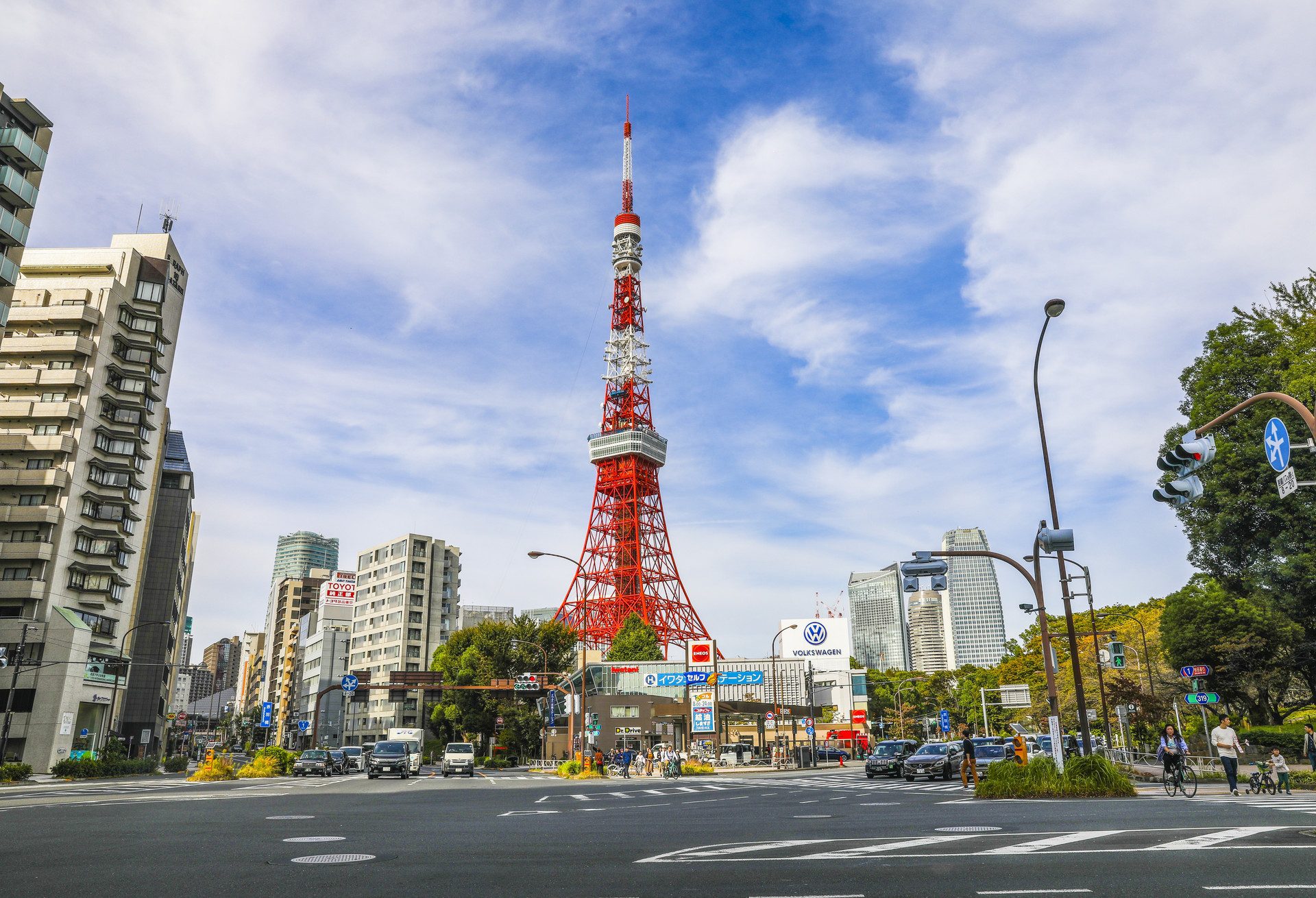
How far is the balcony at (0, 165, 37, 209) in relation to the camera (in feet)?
151

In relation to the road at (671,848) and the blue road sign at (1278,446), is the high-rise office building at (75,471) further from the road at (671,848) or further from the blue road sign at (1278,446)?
the blue road sign at (1278,446)

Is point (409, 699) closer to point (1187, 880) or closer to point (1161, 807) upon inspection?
point (1161, 807)

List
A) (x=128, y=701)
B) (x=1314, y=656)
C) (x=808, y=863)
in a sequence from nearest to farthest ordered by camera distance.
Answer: (x=808, y=863) < (x=1314, y=656) < (x=128, y=701)

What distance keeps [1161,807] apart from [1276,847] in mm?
7085

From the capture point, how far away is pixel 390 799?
22.0 m

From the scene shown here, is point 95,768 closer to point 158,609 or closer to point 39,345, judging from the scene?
point 39,345

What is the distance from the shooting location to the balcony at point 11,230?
45.8 metres

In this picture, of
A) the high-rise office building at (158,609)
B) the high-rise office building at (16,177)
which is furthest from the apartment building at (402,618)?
the high-rise office building at (16,177)

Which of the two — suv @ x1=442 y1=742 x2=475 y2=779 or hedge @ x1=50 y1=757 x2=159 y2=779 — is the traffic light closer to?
suv @ x1=442 y1=742 x2=475 y2=779

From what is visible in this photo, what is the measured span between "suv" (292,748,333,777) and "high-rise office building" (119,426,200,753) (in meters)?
35.7

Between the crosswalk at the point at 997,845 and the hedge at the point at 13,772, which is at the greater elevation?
the crosswalk at the point at 997,845

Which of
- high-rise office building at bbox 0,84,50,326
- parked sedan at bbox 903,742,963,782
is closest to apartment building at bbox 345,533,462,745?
high-rise office building at bbox 0,84,50,326

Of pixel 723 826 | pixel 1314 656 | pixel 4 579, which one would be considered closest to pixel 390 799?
pixel 723 826

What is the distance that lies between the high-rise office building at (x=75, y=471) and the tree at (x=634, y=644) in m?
38.9
